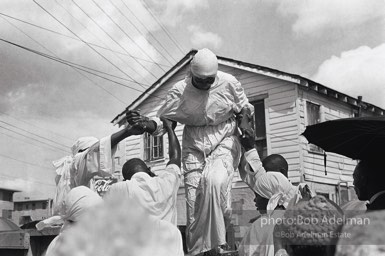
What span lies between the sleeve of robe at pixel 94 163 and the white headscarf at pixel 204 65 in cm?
115

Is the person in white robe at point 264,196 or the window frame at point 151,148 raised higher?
the window frame at point 151,148

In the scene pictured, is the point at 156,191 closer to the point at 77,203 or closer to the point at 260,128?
the point at 77,203

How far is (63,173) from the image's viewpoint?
14.7 ft

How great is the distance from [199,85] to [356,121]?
1848 millimetres

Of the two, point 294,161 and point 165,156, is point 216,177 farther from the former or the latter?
point 165,156

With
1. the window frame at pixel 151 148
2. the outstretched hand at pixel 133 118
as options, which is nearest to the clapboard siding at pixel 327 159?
the window frame at pixel 151 148

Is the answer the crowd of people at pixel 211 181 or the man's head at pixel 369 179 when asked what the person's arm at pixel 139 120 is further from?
the man's head at pixel 369 179

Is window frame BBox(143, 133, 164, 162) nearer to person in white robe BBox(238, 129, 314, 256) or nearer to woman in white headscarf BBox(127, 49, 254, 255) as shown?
woman in white headscarf BBox(127, 49, 254, 255)

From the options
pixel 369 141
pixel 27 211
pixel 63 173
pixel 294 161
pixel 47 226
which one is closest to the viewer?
pixel 369 141

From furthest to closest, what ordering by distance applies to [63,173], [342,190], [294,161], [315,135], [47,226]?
[342,190] → [294,161] → [63,173] → [47,226] → [315,135]

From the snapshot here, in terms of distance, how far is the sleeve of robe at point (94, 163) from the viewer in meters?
3.85

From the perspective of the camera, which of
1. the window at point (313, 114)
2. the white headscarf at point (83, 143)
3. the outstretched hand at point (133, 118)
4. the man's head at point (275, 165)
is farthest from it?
the window at point (313, 114)

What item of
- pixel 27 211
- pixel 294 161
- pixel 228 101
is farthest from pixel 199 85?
pixel 27 211

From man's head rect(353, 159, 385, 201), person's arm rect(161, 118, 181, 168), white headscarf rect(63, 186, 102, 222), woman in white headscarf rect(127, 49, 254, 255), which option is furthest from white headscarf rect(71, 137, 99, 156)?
man's head rect(353, 159, 385, 201)
